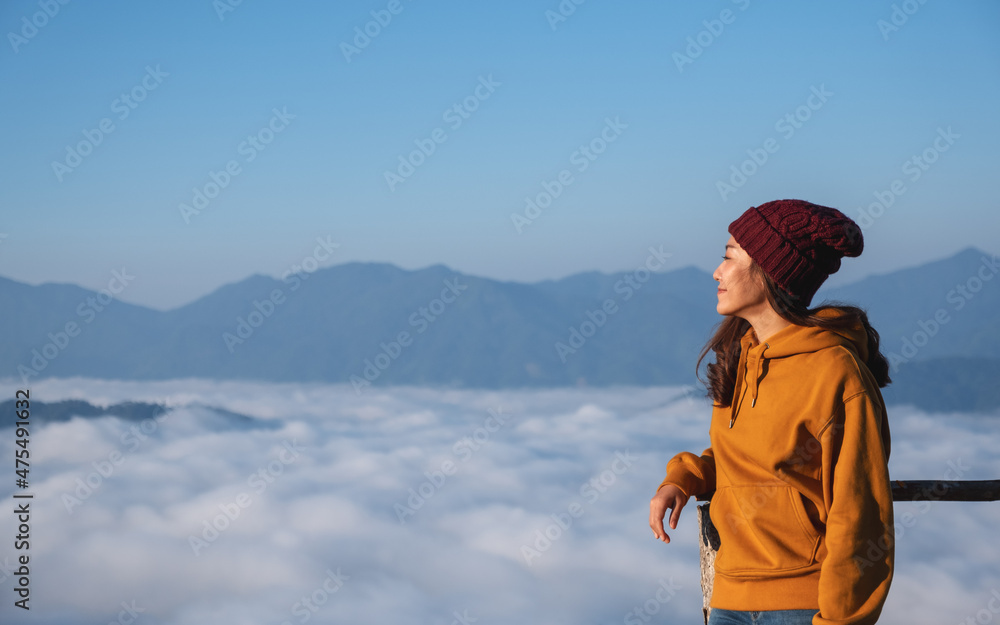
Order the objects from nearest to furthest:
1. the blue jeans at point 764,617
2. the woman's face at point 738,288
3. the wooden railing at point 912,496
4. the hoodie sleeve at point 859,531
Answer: the hoodie sleeve at point 859,531 → the blue jeans at point 764,617 → the woman's face at point 738,288 → the wooden railing at point 912,496

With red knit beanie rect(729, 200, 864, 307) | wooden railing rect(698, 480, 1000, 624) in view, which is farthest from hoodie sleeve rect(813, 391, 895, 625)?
wooden railing rect(698, 480, 1000, 624)

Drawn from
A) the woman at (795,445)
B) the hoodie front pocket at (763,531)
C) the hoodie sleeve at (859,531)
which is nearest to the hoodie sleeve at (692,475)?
the woman at (795,445)

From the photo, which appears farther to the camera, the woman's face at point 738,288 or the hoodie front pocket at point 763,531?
the woman's face at point 738,288

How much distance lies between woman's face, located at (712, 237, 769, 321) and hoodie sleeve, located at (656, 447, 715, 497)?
0.38 m

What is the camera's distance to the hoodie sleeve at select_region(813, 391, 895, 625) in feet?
5.05

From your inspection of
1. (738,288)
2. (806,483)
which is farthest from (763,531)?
(738,288)

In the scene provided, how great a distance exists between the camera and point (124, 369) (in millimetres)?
173375

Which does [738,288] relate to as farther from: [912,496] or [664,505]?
[912,496]

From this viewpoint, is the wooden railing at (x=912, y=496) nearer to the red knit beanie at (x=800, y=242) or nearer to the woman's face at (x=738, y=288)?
the woman's face at (x=738, y=288)

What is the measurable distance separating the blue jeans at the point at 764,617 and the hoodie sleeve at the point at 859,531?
0.09 m

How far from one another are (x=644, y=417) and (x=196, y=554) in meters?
80.1

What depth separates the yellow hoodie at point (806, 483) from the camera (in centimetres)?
155

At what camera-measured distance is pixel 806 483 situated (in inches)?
65.0

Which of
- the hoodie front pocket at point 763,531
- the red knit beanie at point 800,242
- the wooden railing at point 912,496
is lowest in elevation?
the wooden railing at point 912,496
